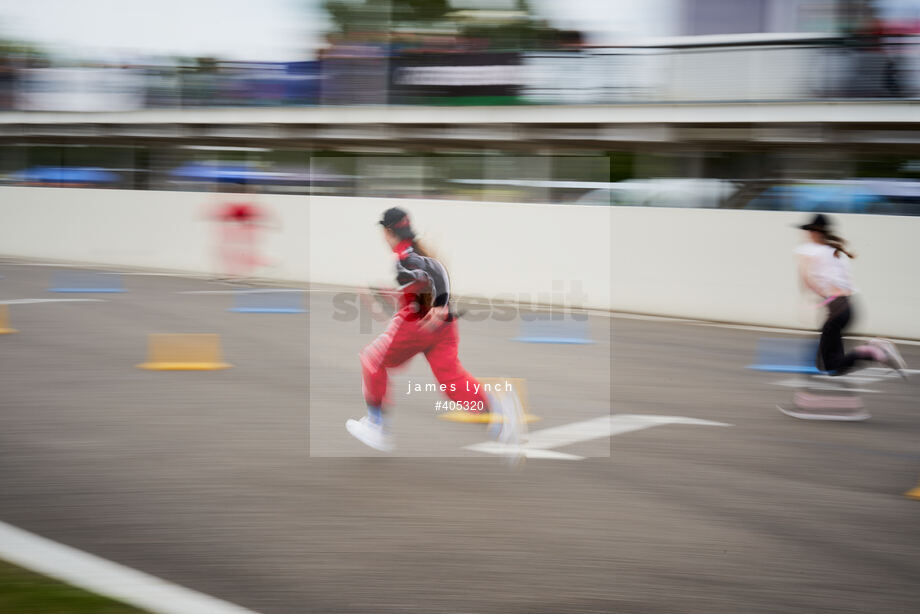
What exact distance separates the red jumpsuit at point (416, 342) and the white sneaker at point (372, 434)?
17 cm

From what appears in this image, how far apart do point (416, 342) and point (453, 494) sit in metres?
1.13

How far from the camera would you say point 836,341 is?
9.24 metres

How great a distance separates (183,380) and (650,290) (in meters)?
9.21

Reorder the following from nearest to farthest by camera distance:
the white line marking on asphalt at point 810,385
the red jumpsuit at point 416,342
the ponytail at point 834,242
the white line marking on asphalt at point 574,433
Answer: the red jumpsuit at point 416,342, the white line marking on asphalt at point 574,433, the ponytail at point 834,242, the white line marking on asphalt at point 810,385

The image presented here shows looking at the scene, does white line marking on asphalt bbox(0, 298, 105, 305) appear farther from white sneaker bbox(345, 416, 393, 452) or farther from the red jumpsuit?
the red jumpsuit

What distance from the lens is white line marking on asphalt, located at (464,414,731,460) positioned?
24.4ft

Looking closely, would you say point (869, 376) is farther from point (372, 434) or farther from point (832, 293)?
point (372, 434)

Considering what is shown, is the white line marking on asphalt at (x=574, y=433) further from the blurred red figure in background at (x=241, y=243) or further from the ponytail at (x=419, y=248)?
the blurred red figure in background at (x=241, y=243)

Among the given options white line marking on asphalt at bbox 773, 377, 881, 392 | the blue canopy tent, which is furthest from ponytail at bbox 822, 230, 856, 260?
the blue canopy tent

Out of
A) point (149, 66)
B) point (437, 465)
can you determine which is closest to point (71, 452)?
point (437, 465)

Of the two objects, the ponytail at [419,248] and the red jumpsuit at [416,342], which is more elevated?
the ponytail at [419,248]

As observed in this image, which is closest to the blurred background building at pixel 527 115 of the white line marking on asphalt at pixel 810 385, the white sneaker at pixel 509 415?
the white line marking on asphalt at pixel 810 385

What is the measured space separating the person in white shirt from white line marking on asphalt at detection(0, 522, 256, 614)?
6521mm

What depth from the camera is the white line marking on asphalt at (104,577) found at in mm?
4332
